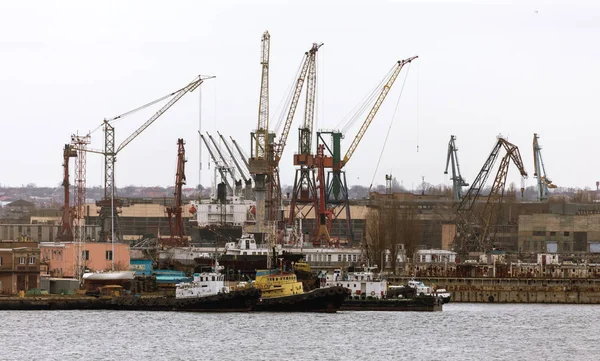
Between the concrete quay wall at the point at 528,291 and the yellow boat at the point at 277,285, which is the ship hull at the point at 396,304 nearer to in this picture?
the yellow boat at the point at 277,285

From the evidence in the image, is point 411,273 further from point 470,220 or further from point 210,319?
point 210,319

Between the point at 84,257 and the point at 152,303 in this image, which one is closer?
the point at 152,303

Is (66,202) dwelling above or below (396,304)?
above

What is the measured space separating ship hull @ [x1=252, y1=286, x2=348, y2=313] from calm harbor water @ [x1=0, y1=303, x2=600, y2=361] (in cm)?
149

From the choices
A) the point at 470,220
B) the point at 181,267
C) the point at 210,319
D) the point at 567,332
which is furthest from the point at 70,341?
the point at 470,220

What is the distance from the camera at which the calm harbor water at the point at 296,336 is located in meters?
76.8

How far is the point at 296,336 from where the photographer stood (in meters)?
86.3

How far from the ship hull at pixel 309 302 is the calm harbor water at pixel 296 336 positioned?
1.49m

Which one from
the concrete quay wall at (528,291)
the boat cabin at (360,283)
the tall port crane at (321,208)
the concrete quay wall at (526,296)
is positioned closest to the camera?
the boat cabin at (360,283)

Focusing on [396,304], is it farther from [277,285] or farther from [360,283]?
[277,285]

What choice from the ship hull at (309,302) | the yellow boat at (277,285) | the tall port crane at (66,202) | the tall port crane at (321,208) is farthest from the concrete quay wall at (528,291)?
the tall port crane at (66,202)

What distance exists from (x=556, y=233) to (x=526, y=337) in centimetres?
10574

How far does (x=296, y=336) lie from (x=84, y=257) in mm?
49720

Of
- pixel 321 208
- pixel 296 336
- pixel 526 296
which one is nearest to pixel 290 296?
pixel 296 336
